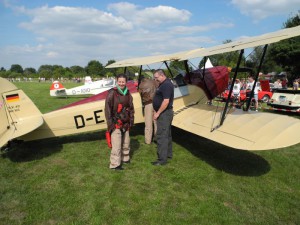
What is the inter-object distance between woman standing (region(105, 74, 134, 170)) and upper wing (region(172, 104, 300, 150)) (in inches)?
61.1

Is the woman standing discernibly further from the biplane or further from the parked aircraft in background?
the parked aircraft in background

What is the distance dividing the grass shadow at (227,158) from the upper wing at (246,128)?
66cm

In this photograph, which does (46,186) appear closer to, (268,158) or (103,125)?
(103,125)

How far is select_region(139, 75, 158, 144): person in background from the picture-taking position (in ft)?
19.7

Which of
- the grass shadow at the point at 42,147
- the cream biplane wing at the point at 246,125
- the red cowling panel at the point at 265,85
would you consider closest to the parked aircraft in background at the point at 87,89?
the red cowling panel at the point at 265,85

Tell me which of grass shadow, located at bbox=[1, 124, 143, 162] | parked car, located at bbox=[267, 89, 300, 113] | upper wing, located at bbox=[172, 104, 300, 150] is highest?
upper wing, located at bbox=[172, 104, 300, 150]

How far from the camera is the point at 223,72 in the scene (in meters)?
7.71

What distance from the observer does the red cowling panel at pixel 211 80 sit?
708 centimetres

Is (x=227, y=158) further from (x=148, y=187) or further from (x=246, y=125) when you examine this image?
(x=148, y=187)

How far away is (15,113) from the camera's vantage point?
5.10 m

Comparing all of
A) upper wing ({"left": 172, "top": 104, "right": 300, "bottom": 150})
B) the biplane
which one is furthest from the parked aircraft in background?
upper wing ({"left": 172, "top": 104, "right": 300, "bottom": 150})

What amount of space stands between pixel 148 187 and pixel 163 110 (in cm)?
138

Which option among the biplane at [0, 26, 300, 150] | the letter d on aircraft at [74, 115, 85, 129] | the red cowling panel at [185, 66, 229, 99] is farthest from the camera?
the red cowling panel at [185, 66, 229, 99]

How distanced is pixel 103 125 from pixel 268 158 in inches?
145
